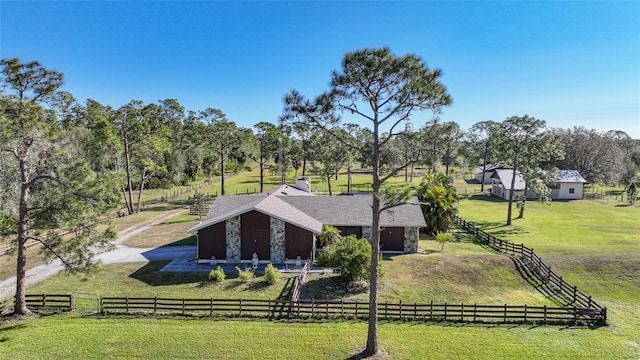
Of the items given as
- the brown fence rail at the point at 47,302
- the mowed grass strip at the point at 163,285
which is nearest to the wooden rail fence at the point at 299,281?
the mowed grass strip at the point at 163,285

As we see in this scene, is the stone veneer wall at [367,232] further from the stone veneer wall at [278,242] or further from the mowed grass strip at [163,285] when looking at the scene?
the mowed grass strip at [163,285]

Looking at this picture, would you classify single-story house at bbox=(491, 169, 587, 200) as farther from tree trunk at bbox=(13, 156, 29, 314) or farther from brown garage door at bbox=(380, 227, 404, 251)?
tree trunk at bbox=(13, 156, 29, 314)

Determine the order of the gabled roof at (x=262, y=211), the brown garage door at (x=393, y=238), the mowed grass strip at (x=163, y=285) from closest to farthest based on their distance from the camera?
1. the mowed grass strip at (x=163, y=285)
2. the gabled roof at (x=262, y=211)
3. the brown garage door at (x=393, y=238)

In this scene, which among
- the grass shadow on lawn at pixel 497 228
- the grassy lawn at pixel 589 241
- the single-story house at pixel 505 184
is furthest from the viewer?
the single-story house at pixel 505 184

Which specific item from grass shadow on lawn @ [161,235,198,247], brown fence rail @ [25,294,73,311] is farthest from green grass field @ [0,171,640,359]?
brown fence rail @ [25,294,73,311]

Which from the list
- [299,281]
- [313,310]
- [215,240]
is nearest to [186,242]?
[215,240]

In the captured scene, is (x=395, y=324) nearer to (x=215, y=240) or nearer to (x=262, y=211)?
(x=262, y=211)
